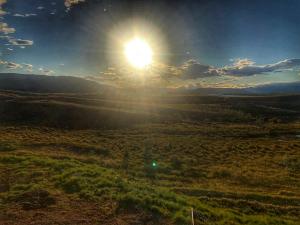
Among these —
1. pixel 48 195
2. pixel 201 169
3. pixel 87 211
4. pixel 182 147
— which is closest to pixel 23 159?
pixel 48 195

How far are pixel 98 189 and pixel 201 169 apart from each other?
615 inches

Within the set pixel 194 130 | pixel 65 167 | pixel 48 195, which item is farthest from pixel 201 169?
pixel 194 130

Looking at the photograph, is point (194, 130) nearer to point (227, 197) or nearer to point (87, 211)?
point (227, 197)

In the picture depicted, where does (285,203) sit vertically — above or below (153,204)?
below

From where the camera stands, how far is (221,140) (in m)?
54.8

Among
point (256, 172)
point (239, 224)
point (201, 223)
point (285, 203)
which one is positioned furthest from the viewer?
point (256, 172)

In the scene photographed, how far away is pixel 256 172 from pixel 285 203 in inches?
392

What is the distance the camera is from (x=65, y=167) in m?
23.8

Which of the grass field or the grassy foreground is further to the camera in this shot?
the grass field

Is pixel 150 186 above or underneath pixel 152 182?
above

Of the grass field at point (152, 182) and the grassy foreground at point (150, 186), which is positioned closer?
the grassy foreground at point (150, 186)

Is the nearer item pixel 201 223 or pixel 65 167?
pixel 201 223

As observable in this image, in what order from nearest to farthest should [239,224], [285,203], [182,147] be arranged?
[239,224] < [285,203] < [182,147]

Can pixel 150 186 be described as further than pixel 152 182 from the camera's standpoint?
No
